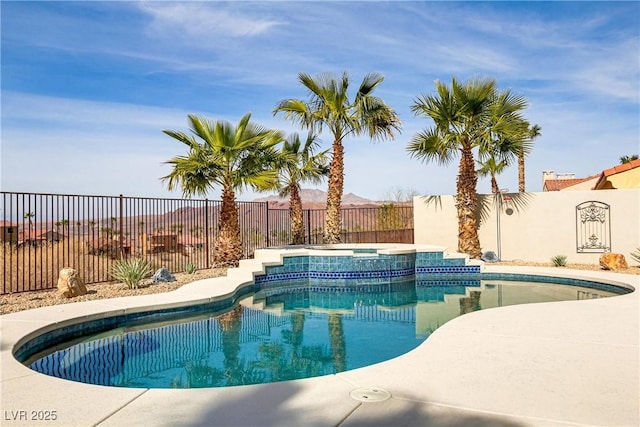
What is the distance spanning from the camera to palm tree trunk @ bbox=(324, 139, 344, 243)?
48.9 ft

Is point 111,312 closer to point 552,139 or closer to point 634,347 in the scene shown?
point 634,347

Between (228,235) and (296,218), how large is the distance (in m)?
5.75

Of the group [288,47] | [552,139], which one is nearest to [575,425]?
[288,47]

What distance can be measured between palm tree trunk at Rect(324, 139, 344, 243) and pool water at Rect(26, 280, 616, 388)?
537 cm

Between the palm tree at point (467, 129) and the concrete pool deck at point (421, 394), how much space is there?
9.32 metres

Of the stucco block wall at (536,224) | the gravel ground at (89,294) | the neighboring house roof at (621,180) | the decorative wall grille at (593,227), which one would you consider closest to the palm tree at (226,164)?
the gravel ground at (89,294)

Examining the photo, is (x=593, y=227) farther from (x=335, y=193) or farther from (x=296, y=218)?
(x=296, y=218)

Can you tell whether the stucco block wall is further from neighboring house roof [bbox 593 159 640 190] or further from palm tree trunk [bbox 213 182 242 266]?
palm tree trunk [bbox 213 182 242 266]

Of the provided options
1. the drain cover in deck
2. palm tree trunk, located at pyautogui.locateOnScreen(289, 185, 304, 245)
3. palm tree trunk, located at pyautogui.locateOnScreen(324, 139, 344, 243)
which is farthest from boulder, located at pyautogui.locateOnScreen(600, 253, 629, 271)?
the drain cover in deck

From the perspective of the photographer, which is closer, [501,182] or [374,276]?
[374,276]

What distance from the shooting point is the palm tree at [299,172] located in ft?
57.6

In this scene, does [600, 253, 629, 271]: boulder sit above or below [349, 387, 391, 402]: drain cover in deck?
above

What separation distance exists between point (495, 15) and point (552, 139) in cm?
1157

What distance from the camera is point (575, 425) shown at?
272 cm
